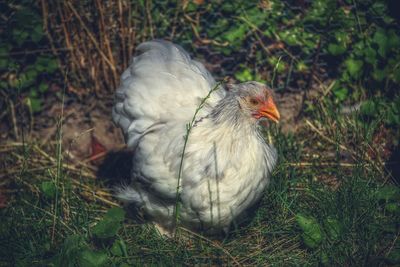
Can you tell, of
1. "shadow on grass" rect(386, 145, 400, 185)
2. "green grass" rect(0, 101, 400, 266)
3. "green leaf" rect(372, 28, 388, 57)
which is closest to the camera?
"green grass" rect(0, 101, 400, 266)

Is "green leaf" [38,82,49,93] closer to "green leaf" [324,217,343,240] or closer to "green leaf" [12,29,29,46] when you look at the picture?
"green leaf" [12,29,29,46]

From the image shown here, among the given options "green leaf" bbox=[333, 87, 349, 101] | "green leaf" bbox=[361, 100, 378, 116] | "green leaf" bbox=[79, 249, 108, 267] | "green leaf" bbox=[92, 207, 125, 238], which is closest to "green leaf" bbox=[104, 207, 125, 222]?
"green leaf" bbox=[92, 207, 125, 238]

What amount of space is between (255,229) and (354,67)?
1.37 metres

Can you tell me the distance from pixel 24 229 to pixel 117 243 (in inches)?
20.0

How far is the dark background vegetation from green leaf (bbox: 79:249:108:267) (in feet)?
1.11

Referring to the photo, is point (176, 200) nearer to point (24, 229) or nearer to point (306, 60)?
point (24, 229)

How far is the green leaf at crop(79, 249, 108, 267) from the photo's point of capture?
239cm

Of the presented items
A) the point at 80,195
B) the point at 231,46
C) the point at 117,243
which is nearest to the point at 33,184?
the point at 80,195

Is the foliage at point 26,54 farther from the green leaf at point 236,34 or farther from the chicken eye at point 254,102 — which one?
the chicken eye at point 254,102

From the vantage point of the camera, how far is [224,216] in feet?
8.57

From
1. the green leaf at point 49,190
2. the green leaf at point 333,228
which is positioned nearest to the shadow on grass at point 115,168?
the green leaf at point 49,190

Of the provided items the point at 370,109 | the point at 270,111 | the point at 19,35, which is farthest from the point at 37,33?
the point at 370,109

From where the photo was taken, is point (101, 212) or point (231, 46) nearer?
point (101, 212)

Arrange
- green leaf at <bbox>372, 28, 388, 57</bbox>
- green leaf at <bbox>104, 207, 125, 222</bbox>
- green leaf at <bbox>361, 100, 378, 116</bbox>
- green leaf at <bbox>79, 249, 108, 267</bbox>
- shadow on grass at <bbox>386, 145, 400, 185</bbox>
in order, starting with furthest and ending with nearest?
green leaf at <bbox>372, 28, 388, 57</bbox>
green leaf at <bbox>361, 100, 378, 116</bbox>
shadow on grass at <bbox>386, 145, 400, 185</bbox>
green leaf at <bbox>104, 207, 125, 222</bbox>
green leaf at <bbox>79, 249, 108, 267</bbox>
